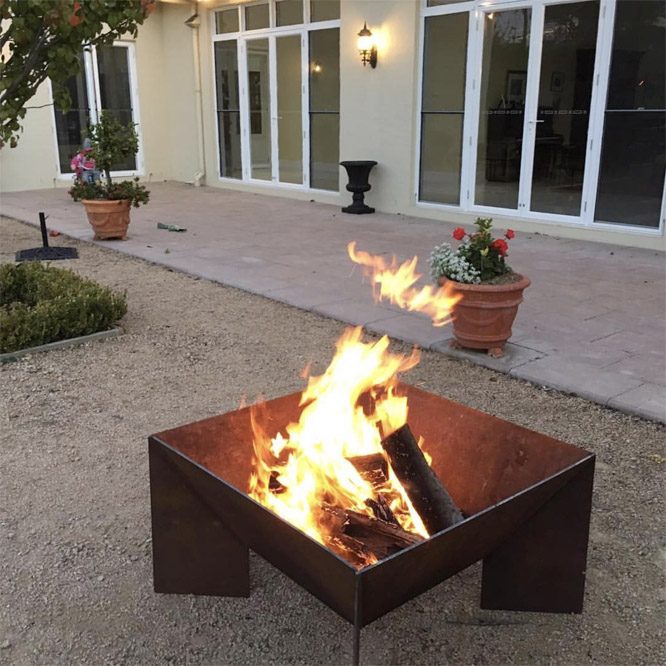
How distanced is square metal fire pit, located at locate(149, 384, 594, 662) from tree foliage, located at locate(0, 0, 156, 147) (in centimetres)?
298

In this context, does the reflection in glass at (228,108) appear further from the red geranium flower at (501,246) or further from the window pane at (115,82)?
the red geranium flower at (501,246)

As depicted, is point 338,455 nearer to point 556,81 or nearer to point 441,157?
point 556,81

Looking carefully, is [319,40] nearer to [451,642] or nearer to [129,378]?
[129,378]

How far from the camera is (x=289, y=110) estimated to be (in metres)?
12.1

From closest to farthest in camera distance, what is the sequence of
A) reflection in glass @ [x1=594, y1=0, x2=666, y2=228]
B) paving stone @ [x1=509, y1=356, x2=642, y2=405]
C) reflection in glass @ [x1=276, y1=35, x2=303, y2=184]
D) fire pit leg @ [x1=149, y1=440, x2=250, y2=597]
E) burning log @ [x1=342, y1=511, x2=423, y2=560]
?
burning log @ [x1=342, y1=511, x2=423, y2=560]
fire pit leg @ [x1=149, y1=440, x2=250, y2=597]
paving stone @ [x1=509, y1=356, x2=642, y2=405]
reflection in glass @ [x1=594, y1=0, x2=666, y2=228]
reflection in glass @ [x1=276, y1=35, x2=303, y2=184]

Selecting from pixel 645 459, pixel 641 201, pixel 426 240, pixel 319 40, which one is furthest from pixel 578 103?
pixel 645 459

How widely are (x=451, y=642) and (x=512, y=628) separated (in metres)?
0.21

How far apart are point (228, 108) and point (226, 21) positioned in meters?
1.51

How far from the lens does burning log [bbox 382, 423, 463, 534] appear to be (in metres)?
2.11

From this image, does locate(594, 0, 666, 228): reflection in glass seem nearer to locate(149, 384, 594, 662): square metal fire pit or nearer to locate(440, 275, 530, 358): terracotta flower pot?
locate(440, 275, 530, 358): terracotta flower pot

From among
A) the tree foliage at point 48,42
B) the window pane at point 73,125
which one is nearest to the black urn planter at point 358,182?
the tree foliage at point 48,42

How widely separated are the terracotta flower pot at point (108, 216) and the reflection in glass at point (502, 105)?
14.7 ft

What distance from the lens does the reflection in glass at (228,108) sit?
13117 mm

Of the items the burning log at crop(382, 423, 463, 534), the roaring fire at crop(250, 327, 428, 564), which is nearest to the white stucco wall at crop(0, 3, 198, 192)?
the roaring fire at crop(250, 327, 428, 564)
